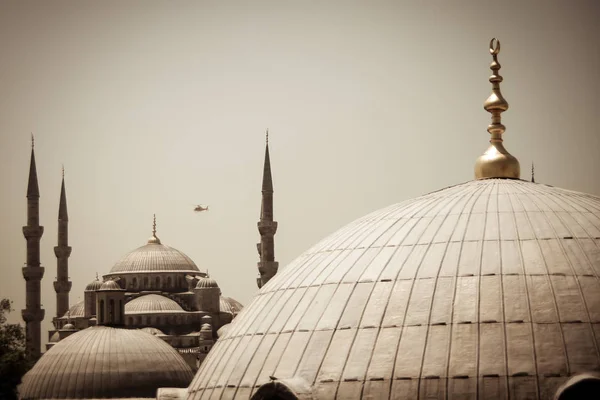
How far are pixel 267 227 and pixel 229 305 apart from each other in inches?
712

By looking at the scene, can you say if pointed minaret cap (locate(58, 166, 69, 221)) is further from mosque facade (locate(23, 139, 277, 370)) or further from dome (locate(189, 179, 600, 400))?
dome (locate(189, 179, 600, 400))

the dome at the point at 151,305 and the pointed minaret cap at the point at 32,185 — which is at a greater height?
the pointed minaret cap at the point at 32,185

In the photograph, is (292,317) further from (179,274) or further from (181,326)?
(179,274)

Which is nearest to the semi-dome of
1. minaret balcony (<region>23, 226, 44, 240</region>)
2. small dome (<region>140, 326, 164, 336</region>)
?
small dome (<region>140, 326, 164, 336</region>)

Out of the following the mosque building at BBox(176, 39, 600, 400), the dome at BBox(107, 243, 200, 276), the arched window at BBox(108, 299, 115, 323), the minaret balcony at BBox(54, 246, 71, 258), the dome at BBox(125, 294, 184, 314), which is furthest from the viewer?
the dome at BBox(107, 243, 200, 276)

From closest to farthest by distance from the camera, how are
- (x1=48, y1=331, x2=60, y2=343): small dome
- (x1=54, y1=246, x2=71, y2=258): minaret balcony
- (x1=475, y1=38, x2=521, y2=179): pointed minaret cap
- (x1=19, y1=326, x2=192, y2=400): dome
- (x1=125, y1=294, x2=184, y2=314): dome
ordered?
(x1=475, y1=38, x2=521, y2=179): pointed minaret cap → (x1=19, y1=326, x2=192, y2=400): dome → (x1=48, y1=331, x2=60, y2=343): small dome → (x1=125, y1=294, x2=184, y2=314): dome → (x1=54, y1=246, x2=71, y2=258): minaret balcony

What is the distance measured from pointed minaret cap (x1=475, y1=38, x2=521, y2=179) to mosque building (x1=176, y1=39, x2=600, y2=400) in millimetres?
649

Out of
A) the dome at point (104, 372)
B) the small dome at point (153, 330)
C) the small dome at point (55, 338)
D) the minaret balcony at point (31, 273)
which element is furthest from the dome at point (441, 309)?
the small dome at point (55, 338)

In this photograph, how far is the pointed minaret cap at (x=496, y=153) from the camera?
16719mm

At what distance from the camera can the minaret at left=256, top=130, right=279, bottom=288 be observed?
74438 millimetres

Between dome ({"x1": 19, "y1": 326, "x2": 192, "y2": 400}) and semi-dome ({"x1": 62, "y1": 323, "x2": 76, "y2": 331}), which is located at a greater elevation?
semi-dome ({"x1": 62, "y1": 323, "x2": 76, "y2": 331})

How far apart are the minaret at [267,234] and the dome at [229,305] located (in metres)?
12.9

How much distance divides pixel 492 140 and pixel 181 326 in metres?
69.7

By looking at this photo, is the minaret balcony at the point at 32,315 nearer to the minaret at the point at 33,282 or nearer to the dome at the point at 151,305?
the minaret at the point at 33,282
